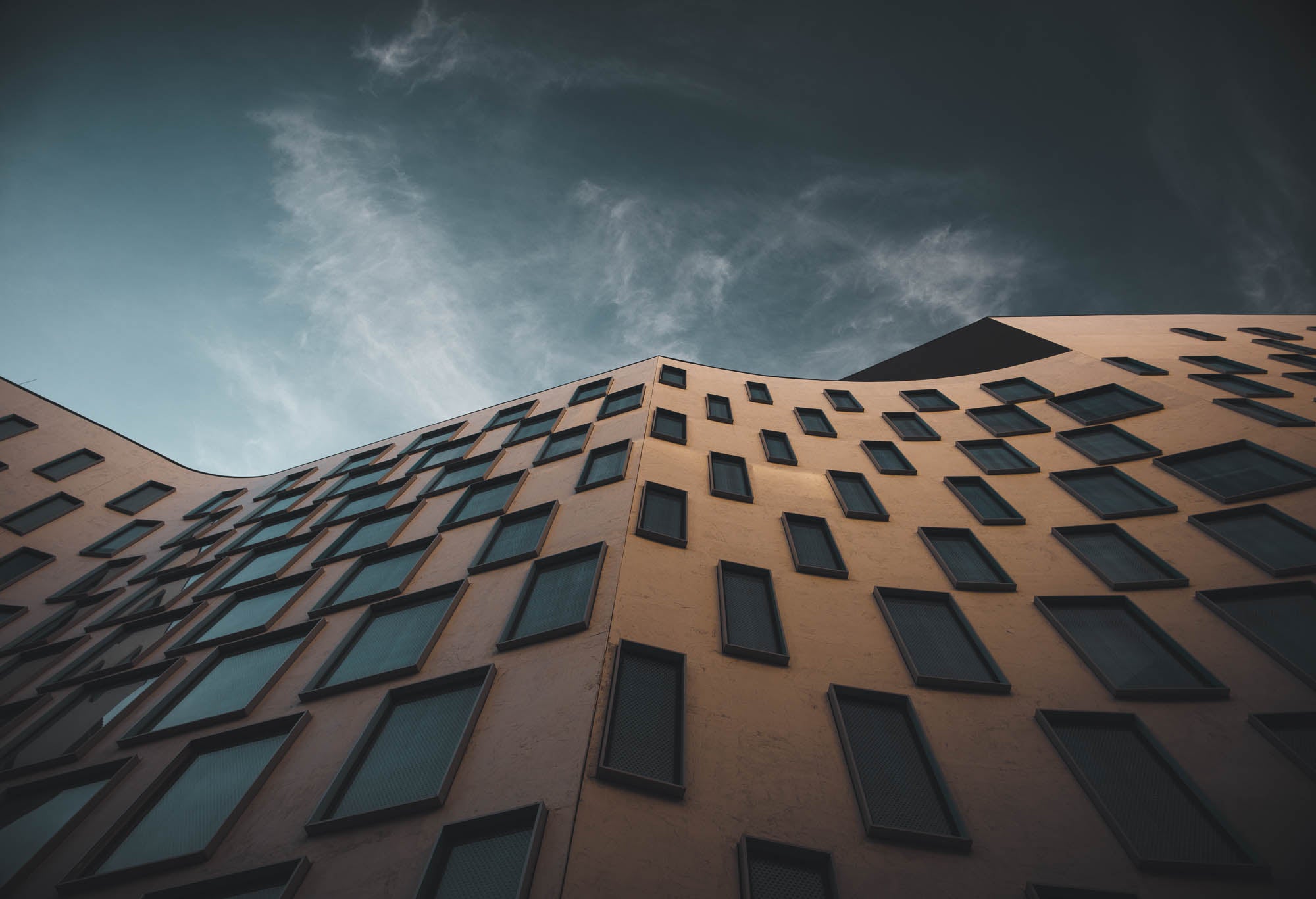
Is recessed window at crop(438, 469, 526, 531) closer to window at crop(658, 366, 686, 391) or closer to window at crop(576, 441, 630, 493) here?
window at crop(576, 441, 630, 493)

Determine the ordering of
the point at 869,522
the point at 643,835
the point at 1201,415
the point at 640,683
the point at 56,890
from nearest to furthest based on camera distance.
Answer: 1. the point at 643,835
2. the point at 56,890
3. the point at 640,683
4. the point at 869,522
5. the point at 1201,415

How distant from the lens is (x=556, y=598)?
11.2 metres

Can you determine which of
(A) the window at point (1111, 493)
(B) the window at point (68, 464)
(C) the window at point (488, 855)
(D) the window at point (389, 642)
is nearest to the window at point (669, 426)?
(D) the window at point (389, 642)

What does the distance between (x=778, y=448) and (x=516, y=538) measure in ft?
32.9

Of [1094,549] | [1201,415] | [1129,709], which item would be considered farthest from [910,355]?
[1129,709]

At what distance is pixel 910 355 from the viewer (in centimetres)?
3525

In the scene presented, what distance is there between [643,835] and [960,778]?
17.4 feet

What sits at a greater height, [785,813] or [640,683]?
[640,683]

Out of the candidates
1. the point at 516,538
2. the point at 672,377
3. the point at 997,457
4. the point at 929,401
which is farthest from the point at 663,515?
the point at 929,401

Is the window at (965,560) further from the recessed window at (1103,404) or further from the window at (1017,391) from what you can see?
the window at (1017,391)

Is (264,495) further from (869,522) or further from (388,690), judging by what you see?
(869,522)

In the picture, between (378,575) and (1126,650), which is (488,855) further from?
(1126,650)

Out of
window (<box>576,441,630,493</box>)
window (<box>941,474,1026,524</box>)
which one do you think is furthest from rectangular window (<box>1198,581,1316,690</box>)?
window (<box>576,441,630,493</box>)

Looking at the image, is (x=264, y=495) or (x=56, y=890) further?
(x=264, y=495)
